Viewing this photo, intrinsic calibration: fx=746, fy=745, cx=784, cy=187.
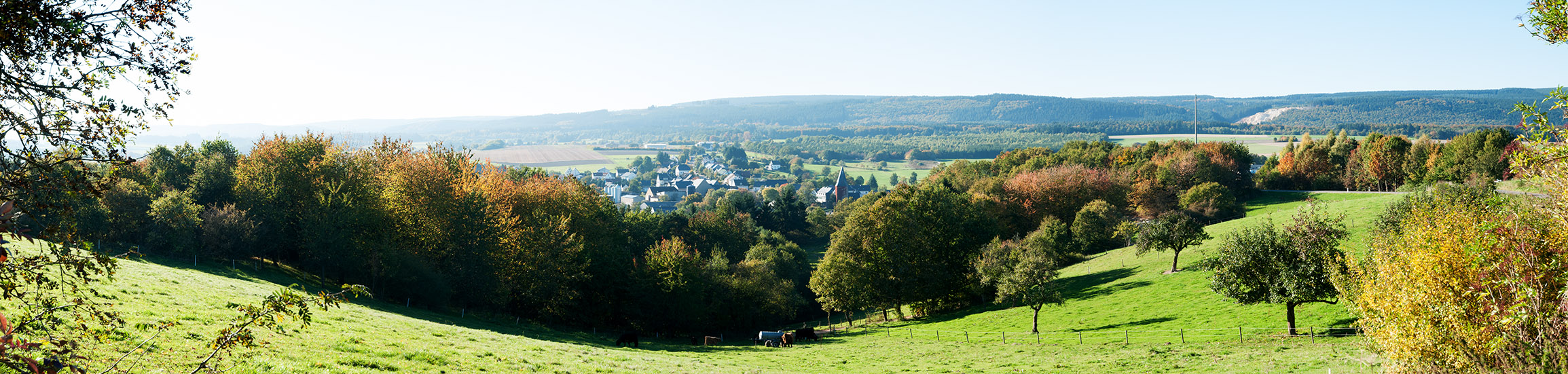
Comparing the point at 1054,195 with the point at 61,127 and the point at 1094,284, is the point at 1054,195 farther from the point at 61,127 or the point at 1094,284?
the point at 61,127

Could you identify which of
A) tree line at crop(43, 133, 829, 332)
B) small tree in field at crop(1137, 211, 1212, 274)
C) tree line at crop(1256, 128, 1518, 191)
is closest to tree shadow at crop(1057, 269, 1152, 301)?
small tree in field at crop(1137, 211, 1212, 274)

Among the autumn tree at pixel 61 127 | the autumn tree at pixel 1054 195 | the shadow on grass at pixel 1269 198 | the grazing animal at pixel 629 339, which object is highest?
the autumn tree at pixel 61 127

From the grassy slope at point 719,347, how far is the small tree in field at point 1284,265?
182 cm

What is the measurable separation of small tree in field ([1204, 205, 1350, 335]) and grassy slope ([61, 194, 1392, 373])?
1823 mm

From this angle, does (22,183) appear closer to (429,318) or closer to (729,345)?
(429,318)

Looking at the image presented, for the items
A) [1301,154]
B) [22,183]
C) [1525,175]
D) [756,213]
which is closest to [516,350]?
[22,183]

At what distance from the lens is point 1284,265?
29.7 meters

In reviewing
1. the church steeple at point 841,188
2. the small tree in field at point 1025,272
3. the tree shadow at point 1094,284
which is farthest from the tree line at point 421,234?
the church steeple at point 841,188

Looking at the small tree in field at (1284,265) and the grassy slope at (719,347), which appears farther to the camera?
the small tree in field at (1284,265)

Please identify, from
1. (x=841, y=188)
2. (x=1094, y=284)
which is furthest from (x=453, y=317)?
(x=841, y=188)

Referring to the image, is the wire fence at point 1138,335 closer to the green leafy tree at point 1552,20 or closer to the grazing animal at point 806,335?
the grazing animal at point 806,335

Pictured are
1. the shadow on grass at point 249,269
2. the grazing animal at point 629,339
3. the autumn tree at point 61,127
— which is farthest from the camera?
the grazing animal at point 629,339

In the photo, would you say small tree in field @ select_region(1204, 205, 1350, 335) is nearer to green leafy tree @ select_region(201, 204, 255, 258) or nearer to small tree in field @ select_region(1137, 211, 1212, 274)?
small tree in field @ select_region(1137, 211, 1212, 274)

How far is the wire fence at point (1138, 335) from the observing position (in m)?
29.9
